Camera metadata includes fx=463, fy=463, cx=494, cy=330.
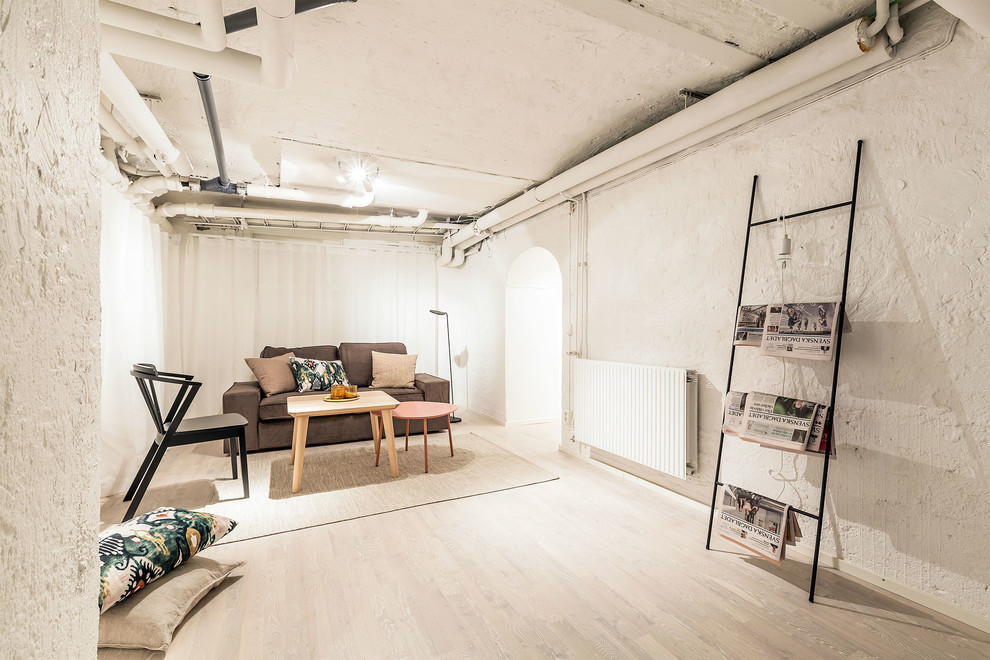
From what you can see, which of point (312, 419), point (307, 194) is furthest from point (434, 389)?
point (307, 194)

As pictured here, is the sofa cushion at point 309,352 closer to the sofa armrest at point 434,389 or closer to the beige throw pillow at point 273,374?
the beige throw pillow at point 273,374

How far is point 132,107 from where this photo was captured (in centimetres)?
222

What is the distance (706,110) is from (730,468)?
1964 mm

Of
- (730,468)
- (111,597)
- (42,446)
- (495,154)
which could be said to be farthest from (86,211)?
(495,154)

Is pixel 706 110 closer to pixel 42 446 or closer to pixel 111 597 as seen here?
pixel 42 446

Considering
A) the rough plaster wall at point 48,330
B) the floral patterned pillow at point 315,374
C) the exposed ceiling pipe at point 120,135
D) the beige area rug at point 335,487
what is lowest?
the beige area rug at point 335,487

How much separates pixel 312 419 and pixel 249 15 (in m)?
3.32

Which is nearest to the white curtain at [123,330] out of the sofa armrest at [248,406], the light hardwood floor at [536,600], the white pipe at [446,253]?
the sofa armrest at [248,406]

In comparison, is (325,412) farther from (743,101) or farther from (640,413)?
(743,101)

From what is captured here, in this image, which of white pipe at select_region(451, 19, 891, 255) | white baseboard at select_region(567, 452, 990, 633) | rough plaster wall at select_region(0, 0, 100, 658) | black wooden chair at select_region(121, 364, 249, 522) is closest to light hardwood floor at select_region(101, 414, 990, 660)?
white baseboard at select_region(567, 452, 990, 633)

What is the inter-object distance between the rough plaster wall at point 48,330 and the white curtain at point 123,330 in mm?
2782

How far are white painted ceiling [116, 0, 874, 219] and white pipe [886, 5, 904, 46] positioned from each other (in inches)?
5.9

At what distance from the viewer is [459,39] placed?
212cm

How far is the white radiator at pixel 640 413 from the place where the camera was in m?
2.83
